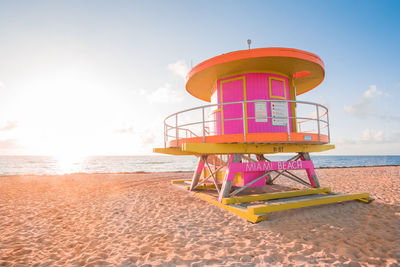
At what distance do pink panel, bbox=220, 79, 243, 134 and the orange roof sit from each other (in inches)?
18.4

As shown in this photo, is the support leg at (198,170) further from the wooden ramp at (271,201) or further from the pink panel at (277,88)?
the pink panel at (277,88)

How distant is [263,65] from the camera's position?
7371 mm

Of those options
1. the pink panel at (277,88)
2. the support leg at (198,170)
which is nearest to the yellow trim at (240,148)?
the pink panel at (277,88)

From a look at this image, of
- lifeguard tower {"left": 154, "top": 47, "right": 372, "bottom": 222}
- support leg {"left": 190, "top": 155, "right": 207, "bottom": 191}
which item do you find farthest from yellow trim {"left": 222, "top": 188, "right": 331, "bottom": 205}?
support leg {"left": 190, "top": 155, "right": 207, "bottom": 191}

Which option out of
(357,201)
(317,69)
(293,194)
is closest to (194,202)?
(293,194)

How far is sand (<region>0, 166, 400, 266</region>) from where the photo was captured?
3.84m

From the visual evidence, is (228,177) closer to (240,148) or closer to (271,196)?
(240,148)

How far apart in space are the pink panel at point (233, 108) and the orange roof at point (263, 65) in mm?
466

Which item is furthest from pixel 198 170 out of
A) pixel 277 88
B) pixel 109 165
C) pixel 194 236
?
pixel 109 165

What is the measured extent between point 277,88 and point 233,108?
68.7 inches

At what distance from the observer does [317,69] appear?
7914mm

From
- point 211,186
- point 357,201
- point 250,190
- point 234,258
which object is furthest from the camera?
point 211,186

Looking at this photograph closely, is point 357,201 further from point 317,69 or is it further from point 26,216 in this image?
point 26,216

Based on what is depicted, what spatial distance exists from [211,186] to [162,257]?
6588mm
